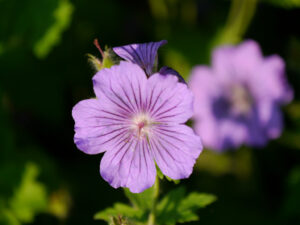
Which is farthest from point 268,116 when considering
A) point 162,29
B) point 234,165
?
point 162,29

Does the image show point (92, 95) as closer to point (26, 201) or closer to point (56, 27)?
point (56, 27)

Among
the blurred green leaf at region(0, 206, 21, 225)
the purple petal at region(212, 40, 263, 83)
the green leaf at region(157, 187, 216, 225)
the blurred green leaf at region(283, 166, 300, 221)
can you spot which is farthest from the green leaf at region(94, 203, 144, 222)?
the purple petal at region(212, 40, 263, 83)

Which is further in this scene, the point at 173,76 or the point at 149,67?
the point at 149,67

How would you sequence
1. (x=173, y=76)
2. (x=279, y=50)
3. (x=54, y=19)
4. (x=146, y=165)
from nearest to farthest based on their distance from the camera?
(x=173, y=76), (x=146, y=165), (x=54, y=19), (x=279, y=50)

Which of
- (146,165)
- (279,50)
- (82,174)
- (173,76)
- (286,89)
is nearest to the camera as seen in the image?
(173,76)

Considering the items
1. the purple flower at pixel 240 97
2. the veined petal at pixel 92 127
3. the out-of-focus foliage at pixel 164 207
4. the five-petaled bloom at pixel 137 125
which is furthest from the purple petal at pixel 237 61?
the veined petal at pixel 92 127

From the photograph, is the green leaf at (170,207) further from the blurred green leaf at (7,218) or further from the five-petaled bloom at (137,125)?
the blurred green leaf at (7,218)

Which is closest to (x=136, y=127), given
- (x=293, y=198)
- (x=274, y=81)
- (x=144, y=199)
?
(x=144, y=199)

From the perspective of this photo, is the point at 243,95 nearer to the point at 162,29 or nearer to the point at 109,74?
the point at 162,29

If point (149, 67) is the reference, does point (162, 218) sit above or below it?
below
